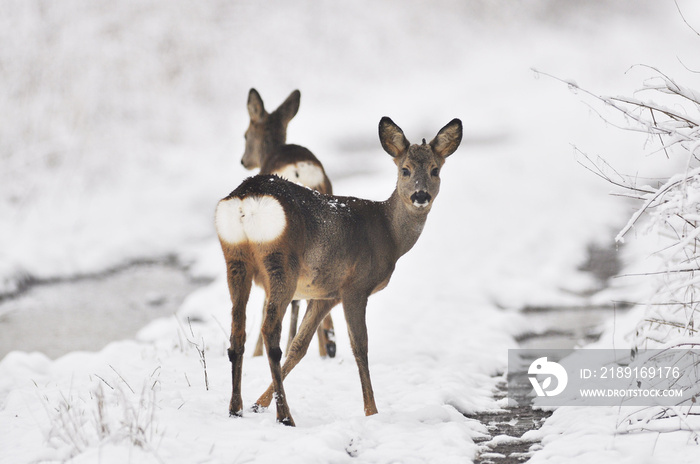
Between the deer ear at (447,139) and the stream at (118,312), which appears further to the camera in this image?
the stream at (118,312)

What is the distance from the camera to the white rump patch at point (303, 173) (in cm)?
732

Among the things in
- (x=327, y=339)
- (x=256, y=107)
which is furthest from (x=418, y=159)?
(x=256, y=107)

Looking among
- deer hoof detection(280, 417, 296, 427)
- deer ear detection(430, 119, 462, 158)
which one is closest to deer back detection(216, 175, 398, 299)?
deer ear detection(430, 119, 462, 158)

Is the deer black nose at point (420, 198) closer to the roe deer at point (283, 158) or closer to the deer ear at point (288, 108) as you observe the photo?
the roe deer at point (283, 158)

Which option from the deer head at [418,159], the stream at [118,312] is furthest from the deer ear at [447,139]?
the stream at [118,312]

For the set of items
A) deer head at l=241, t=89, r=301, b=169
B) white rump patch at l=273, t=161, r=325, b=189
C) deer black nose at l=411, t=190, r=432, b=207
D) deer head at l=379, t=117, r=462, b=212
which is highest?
deer head at l=241, t=89, r=301, b=169

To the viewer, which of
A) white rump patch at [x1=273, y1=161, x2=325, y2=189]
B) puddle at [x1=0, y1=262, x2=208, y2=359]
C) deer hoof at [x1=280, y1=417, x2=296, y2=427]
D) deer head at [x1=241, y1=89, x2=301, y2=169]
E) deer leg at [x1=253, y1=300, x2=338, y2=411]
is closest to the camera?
deer hoof at [x1=280, y1=417, x2=296, y2=427]

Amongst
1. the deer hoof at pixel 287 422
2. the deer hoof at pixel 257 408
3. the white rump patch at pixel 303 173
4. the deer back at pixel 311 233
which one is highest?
the white rump patch at pixel 303 173

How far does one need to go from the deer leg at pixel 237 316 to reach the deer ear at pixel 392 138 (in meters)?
1.73

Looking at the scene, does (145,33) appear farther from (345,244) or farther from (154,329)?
(345,244)

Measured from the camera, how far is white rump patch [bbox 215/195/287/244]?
15.3 feet

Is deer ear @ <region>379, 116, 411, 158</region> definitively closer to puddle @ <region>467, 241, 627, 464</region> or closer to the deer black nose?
the deer black nose

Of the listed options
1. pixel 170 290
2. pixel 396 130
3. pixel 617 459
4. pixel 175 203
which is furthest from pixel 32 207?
pixel 617 459

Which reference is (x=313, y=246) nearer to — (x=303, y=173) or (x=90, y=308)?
(x=303, y=173)
